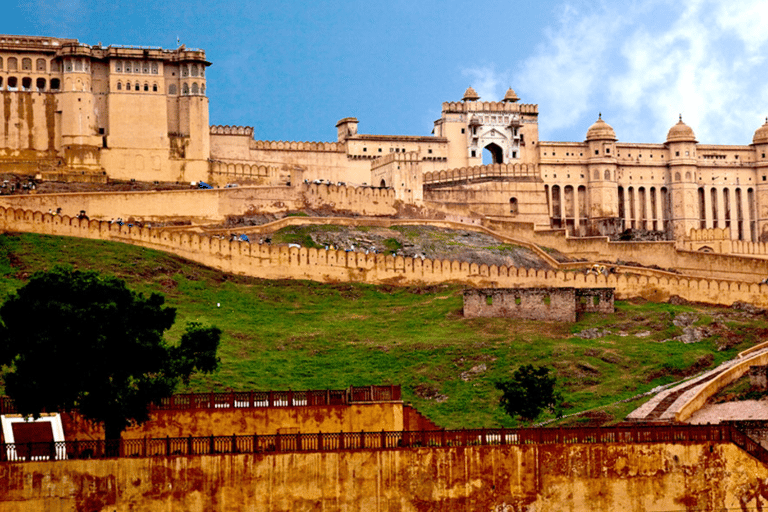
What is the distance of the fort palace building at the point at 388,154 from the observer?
82.3 meters

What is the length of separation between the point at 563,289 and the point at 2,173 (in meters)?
33.2

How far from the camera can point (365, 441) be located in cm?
3294

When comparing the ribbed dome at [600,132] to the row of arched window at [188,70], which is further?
the ribbed dome at [600,132]

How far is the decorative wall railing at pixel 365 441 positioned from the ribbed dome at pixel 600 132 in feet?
214

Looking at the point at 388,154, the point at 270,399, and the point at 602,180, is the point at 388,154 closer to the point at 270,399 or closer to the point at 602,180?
the point at 602,180

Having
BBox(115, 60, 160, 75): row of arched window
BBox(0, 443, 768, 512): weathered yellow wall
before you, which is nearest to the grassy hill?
BBox(0, 443, 768, 512): weathered yellow wall

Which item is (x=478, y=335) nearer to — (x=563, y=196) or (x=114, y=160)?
(x=114, y=160)

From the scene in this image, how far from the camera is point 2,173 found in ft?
261

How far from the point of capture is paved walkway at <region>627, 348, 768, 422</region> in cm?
4238

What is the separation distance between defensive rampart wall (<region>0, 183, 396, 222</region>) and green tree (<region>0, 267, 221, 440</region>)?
116 feet

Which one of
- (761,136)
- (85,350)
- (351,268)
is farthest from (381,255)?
(761,136)

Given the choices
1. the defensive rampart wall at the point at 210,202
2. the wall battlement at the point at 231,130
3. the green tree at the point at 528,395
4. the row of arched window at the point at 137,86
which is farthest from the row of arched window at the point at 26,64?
the green tree at the point at 528,395

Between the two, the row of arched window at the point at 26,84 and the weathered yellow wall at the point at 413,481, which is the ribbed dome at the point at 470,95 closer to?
the row of arched window at the point at 26,84

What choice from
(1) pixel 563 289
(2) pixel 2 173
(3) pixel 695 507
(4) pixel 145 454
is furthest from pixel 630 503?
(2) pixel 2 173
